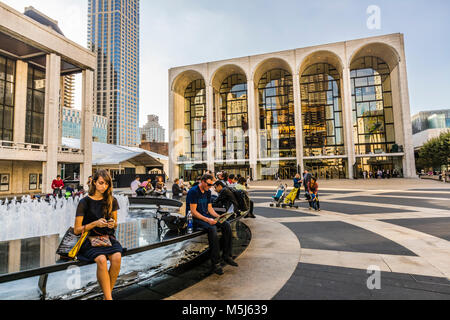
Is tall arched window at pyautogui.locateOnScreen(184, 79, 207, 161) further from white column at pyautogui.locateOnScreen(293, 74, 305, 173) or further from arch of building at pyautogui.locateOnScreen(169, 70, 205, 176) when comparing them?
white column at pyautogui.locateOnScreen(293, 74, 305, 173)

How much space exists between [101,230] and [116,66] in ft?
505

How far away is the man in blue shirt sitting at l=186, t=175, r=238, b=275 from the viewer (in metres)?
4.14

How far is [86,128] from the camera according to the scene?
2952 centimetres

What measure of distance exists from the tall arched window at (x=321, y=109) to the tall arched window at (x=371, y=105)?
3052 mm

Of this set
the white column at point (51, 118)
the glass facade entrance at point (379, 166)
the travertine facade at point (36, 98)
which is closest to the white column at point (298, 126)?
the glass facade entrance at point (379, 166)

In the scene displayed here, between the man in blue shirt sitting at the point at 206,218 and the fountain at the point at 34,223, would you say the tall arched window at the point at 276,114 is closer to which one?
the fountain at the point at 34,223

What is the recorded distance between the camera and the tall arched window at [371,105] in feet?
136

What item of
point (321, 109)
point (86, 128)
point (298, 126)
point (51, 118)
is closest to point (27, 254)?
point (51, 118)

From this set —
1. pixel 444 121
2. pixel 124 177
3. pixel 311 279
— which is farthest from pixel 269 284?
pixel 444 121

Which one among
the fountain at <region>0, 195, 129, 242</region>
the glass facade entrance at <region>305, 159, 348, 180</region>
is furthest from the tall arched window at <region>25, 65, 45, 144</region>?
the glass facade entrance at <region>305, 159, 348, 180</region>

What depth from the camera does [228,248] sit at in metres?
4.40

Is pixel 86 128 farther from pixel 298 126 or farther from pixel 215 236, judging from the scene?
pixel 298 126

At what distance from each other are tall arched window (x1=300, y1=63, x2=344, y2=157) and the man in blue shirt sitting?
136ft

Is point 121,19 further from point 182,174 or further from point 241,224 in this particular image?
point 241,224
